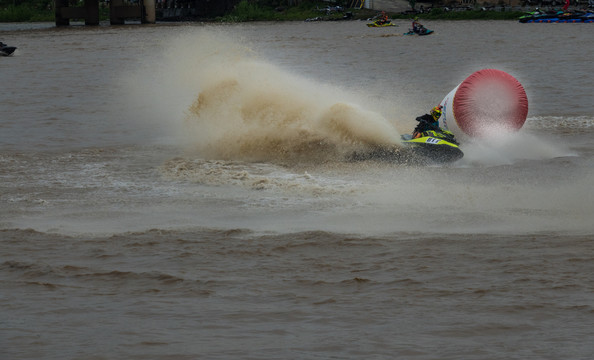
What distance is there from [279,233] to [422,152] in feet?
15.0

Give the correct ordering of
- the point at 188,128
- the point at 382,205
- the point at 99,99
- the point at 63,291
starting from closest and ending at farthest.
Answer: the point at 63,291
the point at 382,205
the point at 188,128
the point at 99,99

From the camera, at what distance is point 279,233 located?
8.99 metres

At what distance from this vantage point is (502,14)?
3233 inches

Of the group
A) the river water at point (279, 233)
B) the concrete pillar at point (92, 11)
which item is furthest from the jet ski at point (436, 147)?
the concrete pillar at point (92, 11)

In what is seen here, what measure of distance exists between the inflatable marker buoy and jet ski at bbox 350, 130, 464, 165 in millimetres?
691

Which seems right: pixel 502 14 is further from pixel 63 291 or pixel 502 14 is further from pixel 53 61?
pixel 63 291

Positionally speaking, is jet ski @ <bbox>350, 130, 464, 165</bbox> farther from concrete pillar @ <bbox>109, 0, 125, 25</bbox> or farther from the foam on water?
concrete pillar @ <bbox>109, 0, 125, 25</bbox>

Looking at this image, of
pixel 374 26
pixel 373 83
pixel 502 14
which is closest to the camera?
pixel 373 83

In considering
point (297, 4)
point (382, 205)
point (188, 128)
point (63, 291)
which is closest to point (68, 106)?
point (188, 128)

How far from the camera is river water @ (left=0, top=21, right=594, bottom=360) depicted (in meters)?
6.14

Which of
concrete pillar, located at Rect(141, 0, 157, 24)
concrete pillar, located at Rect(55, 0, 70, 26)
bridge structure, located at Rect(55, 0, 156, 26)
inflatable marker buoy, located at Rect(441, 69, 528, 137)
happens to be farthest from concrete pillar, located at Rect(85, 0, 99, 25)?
inflatable marker buoy, located at Rect(441, 69, 528, 137)

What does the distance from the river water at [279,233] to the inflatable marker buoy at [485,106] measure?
29 centimetres

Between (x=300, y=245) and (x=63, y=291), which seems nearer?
(x=63, y=291)

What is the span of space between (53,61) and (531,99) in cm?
2513
